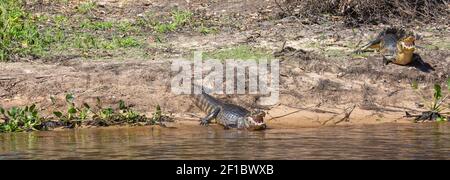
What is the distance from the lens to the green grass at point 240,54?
1184 centimetres

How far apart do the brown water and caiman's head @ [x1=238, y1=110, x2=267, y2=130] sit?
0.08 metres

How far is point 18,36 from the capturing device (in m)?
12.2

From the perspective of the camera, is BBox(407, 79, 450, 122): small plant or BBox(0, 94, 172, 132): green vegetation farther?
BBox(407, 79, 450, 122): small plant

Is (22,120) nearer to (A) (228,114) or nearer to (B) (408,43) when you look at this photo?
(A) (228,114)

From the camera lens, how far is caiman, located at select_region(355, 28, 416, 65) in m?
11.9

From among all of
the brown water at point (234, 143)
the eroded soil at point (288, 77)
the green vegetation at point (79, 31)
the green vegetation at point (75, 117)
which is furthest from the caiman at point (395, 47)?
the green vegetation at point (75, 117)

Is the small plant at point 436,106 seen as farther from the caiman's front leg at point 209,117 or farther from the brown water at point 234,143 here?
the caiman's front leg at point 209,117

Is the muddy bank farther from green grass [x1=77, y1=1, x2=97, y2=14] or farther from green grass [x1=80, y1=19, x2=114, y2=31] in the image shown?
green grass [x1=77, y1=1, x2=97, y2=14]

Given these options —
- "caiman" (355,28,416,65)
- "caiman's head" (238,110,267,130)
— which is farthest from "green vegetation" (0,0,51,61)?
"caiman" (355,28,416,65)

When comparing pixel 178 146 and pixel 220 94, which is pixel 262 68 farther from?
pixel 178 146

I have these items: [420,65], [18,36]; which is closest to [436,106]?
[420,65]

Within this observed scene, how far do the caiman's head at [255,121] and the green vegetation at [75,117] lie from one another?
0.87 m

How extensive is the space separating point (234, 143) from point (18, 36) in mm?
3923

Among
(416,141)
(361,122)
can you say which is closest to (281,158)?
(416,141)
